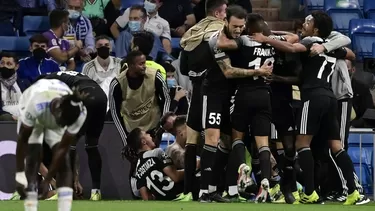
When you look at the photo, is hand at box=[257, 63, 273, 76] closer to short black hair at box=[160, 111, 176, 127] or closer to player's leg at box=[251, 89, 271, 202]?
player's leg at box=[251, 89, 271, 202]

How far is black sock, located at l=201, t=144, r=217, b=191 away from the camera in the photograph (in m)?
13.5

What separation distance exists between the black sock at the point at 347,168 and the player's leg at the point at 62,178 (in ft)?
16.0

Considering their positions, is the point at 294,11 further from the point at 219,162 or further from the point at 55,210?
the point at 55,210

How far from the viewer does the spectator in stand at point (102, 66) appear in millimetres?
17156

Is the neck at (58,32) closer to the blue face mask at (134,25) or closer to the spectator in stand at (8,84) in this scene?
the blue face mask at (134,25)

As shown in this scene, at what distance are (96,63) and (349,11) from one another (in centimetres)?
601

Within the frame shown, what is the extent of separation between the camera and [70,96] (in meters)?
9.27

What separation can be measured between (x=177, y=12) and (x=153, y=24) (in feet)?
3.21

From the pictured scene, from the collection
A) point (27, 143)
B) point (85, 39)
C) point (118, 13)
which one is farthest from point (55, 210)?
point (118, 13)

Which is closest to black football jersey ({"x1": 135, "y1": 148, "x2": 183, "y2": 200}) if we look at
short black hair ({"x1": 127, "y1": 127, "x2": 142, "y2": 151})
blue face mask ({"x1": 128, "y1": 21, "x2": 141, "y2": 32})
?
short black hair ({"x1": 127, "y1": 127, "x2": 142, "y2": 151})

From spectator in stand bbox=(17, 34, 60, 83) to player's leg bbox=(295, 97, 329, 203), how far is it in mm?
4853

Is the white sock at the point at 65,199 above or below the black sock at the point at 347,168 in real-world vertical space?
above

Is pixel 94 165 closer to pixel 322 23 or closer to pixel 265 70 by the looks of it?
pixel 265 70

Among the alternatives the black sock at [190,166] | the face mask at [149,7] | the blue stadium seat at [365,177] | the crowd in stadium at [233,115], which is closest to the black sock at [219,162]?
the crowd in stadium at [233,115]
